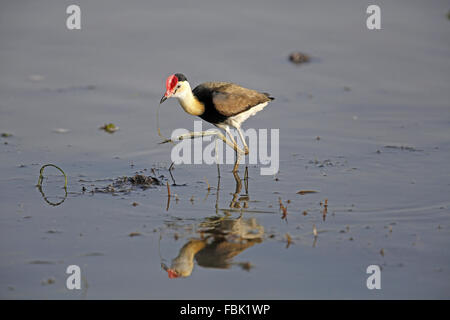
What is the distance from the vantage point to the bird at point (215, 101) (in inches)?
289

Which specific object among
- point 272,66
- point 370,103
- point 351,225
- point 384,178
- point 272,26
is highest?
point 272,26

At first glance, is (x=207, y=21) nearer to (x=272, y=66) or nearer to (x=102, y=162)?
Answer: (x=272, y=66)

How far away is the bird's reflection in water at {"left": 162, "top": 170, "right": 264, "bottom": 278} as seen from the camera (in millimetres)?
5184

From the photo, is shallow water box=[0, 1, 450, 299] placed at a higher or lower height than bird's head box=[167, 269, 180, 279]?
higher

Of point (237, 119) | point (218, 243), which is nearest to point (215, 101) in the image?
point (237, 119)

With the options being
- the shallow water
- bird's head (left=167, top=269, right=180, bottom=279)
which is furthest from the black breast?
bird's head (left=167, top=269, right=180, bottom=279)

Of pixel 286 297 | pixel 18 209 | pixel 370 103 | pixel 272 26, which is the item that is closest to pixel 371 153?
pixel 370 103

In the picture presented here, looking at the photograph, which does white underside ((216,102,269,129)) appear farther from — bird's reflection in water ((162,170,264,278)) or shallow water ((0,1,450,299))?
bird's reflection in water ((162,170,264,278))

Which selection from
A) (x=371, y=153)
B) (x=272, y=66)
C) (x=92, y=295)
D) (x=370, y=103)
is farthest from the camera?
(x=272, y=66)

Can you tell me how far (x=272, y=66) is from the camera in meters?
10.5

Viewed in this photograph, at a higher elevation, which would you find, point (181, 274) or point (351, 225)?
point (351, 225)

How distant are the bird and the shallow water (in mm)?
585

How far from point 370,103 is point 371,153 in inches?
68.8

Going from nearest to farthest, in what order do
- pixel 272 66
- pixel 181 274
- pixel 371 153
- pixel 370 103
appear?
pixel 181 274 → pixel 371 153 → pixel 370 103 → pixel 272 66
